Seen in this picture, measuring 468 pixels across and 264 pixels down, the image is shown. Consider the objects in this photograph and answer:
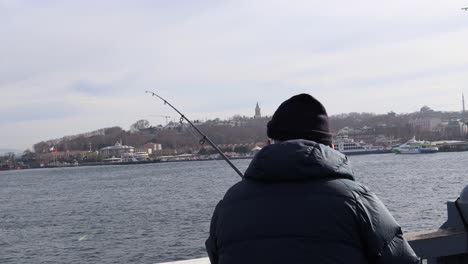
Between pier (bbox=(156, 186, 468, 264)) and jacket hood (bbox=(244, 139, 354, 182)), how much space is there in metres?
1.57

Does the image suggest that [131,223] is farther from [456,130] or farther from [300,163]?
[456,130]

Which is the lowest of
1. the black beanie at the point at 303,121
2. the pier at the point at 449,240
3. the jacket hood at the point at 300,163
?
the pier at the point at 449,240

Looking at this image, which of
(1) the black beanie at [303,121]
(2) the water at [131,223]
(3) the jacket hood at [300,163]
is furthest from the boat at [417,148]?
(3) the jacket hood at [300,163]

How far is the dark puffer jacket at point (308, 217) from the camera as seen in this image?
Answer: 5.90 ft

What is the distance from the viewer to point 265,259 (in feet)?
6.00

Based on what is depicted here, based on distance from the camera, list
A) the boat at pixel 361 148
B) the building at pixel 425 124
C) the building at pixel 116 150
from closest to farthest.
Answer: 1. the boat at pixel 361 148
2. the building at pixel 425 124
3. the building at pixel 116 150

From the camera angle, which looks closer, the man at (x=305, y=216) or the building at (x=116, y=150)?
the man at (x=305, y=216)

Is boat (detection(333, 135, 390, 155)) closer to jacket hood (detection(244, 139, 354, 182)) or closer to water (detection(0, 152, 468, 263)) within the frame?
water (detection(0, 152, 468, 263))

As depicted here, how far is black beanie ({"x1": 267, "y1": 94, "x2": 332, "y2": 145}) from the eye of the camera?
6.72 ft

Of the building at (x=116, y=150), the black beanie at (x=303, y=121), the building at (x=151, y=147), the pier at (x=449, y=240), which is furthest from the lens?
the building at (x=116, y=150)

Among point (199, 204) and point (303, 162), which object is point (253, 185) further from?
point (199, 204)

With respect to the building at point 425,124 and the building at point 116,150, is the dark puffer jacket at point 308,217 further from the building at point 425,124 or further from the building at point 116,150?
the building at point 425,124

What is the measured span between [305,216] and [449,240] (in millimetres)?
1890

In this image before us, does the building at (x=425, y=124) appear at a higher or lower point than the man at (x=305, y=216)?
higher
